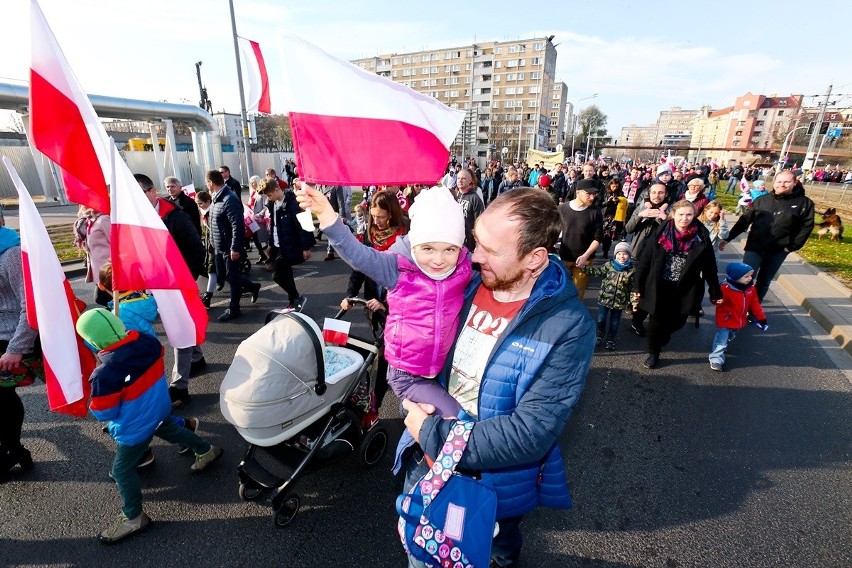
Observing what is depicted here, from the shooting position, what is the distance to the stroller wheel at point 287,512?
2.58 metres

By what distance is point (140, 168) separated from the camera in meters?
21.7

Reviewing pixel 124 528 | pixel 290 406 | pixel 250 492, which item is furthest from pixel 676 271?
pixel 124 528

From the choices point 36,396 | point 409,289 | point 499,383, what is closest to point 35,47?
point 409,289

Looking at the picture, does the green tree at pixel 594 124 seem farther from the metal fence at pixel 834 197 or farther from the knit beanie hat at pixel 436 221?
the knit beanie hat at pixel 436 221

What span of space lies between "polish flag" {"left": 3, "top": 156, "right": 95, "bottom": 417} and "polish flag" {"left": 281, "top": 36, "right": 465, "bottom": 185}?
1709 mm

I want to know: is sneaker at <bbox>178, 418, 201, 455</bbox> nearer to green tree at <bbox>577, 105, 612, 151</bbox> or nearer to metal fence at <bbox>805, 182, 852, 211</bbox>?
metal fence at <bbox>805, 182, 852, 211</bbox>

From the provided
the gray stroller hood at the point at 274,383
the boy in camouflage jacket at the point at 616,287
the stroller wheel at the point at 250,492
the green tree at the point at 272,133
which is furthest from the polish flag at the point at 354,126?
the green tree at the point at 272,133

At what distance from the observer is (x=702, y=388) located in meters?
4.30

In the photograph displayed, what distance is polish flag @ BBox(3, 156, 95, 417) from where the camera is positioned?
7.82 ft

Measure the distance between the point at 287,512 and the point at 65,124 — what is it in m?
2.67

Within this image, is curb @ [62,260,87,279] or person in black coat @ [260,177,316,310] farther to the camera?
curb @ [62,260,87,279]

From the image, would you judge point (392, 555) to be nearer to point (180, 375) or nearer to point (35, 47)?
point (180, 375)

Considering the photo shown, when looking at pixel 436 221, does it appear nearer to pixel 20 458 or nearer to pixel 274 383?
pixel 274 383

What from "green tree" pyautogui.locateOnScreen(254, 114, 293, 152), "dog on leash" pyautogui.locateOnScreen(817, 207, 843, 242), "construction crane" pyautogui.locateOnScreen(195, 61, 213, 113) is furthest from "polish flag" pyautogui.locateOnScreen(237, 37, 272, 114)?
"green tree" pyautogui.locateOnScreen(254, 114, 293, 152)
